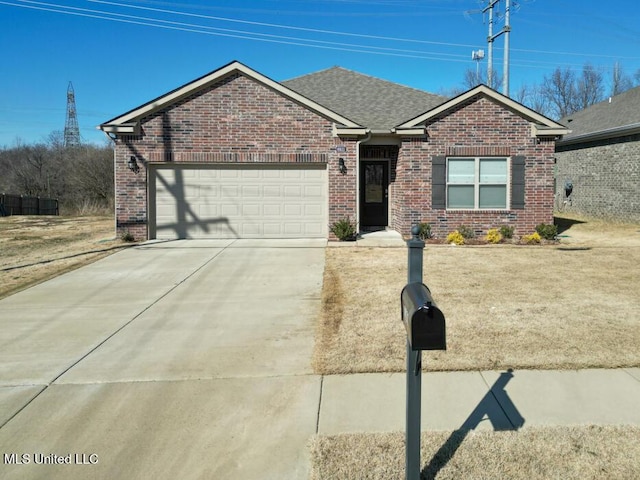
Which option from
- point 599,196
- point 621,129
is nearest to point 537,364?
point 621,129

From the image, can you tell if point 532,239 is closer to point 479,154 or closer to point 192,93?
point 479,154

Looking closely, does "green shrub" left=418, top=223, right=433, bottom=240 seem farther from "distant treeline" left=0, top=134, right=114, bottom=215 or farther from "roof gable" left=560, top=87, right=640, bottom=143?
"distant treeline" left=0, top=134, right=114, bottom=215

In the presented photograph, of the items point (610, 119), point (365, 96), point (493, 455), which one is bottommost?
point (493, 455)

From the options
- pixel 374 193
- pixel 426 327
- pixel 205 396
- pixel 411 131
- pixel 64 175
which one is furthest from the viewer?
pixel 64 175

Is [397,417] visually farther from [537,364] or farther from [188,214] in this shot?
[188,214]

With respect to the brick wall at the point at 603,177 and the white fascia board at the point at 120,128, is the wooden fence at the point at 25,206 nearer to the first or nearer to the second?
the white fascia board at the point at 120,128

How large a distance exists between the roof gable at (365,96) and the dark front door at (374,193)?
1.45 metres

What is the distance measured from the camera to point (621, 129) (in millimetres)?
18828

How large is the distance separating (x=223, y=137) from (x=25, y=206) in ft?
72.9

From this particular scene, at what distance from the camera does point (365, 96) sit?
18.5m

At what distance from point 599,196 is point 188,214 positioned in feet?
53.0

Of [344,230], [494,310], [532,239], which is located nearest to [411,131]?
[344,230]

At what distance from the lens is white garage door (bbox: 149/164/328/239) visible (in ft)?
48.3

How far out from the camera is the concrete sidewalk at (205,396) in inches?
136
